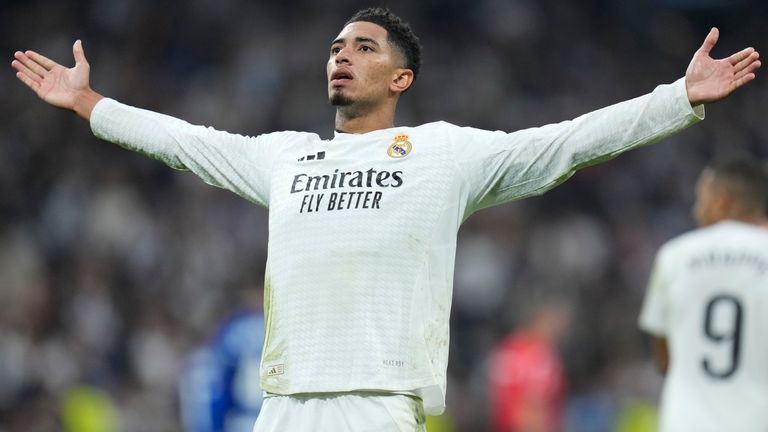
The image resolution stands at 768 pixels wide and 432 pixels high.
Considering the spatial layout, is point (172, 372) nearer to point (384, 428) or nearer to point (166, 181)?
point (166, 181)

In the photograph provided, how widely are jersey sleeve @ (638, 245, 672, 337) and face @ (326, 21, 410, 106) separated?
1.98 metres

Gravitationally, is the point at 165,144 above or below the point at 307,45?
below

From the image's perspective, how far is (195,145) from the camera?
4.51 m

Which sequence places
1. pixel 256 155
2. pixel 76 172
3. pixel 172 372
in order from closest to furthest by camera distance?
1. pixel 256 155
2. pixel 172 372
3. pixel 76 172

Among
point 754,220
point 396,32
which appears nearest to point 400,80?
point 396,32

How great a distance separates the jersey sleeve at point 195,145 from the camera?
446 centimetres

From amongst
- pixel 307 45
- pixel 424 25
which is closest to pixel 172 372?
pixel 307 45

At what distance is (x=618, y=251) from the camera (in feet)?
44.6

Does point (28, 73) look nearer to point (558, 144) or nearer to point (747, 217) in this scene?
point (558, 144)

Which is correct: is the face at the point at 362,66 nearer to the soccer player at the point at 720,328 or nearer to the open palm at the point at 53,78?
the open palm at the point at 53,78

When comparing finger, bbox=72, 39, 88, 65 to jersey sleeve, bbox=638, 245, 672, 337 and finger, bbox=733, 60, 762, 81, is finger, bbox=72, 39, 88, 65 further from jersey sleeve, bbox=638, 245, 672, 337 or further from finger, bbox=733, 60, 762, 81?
jersey sleeve, bbox=638, 245, 672, 337

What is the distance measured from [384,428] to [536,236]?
381 inches

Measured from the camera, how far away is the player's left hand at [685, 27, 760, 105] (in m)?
3.78

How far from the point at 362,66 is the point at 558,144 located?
829 mm
